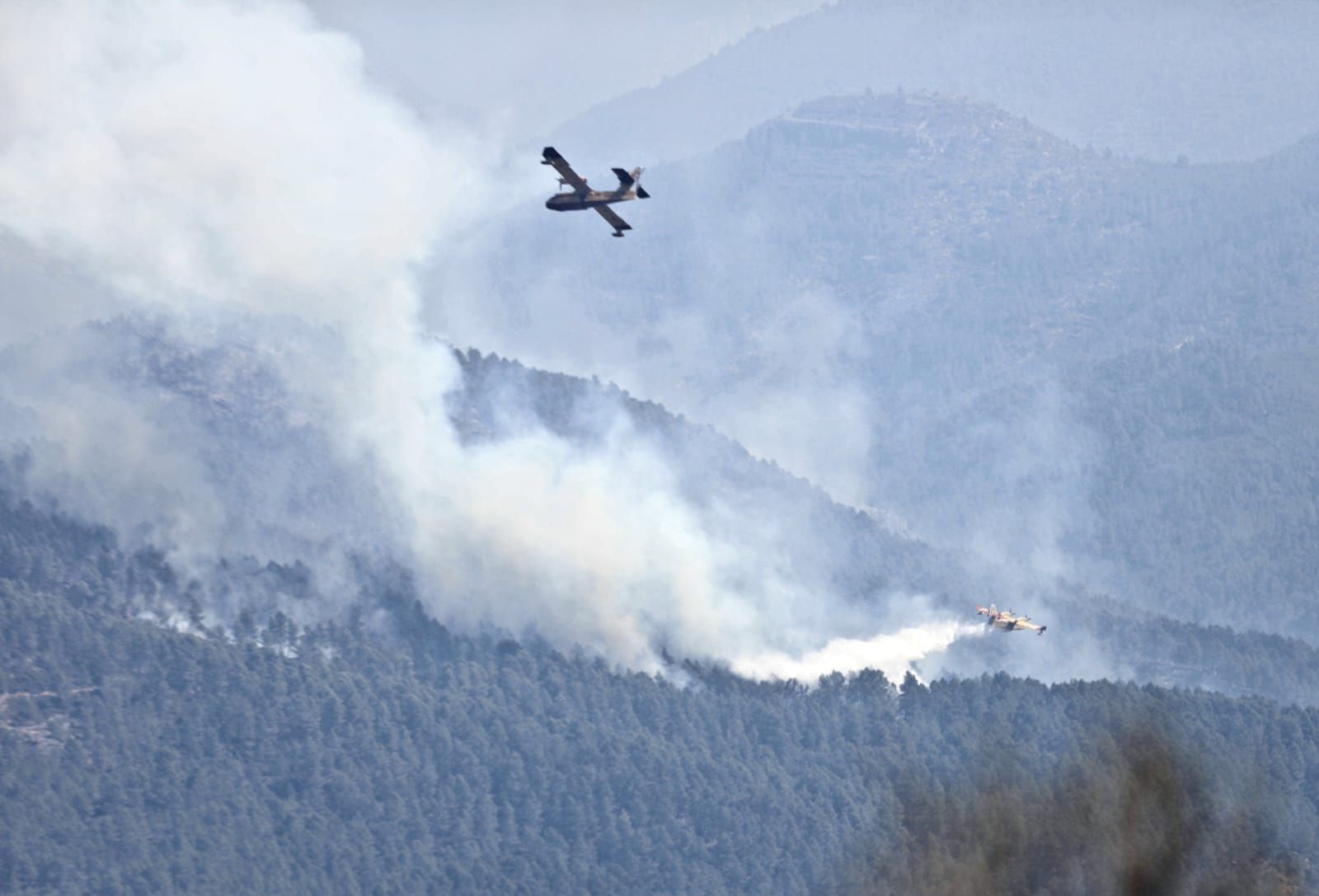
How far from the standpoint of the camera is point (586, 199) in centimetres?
15675

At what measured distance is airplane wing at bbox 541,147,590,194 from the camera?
150500 millimetres

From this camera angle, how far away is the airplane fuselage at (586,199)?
154 metres

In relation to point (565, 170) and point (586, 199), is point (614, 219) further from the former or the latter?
point (565, 170)

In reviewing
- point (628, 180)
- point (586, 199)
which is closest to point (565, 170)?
point (628, 180)

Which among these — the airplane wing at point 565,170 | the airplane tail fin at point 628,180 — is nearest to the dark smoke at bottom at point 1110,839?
the airplane tail fin at point 628,180

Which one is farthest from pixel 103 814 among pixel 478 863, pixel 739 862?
pixel 739 862

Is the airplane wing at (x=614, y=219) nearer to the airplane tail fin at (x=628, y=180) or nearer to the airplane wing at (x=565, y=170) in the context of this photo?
the airplane wing at (x=565, y=170)

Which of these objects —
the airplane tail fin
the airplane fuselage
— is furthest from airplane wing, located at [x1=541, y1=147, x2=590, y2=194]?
the airplane tail fin

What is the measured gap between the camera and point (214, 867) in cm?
19388

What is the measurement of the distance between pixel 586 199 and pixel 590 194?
504 mm

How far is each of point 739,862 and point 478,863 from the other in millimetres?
16355

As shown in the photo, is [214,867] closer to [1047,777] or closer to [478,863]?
[478,863]

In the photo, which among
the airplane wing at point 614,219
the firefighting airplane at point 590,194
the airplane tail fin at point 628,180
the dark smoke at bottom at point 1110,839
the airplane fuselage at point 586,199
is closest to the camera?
the dark smoke at bottom at point 1110,839

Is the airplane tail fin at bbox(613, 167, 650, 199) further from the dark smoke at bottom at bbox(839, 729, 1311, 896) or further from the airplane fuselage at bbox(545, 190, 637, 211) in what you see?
the dark smoke at bottom at bbox(839, 729, 1311, 896)
